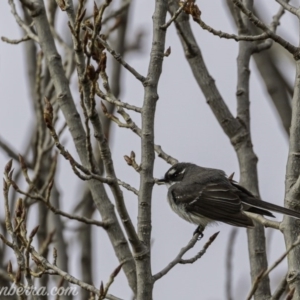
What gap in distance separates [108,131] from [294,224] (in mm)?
3467

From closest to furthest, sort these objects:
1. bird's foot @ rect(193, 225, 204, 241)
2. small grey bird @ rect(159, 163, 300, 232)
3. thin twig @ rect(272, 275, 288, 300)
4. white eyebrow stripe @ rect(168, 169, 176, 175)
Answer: thin twig @ rect(272, 275, 288, 300) < bird's foot @ rect(193, 225, 204, 241) < small grey bird @ rect(159, 163, 300, 232) < white eyebrow stripe @ rect(168, 169, 176, 175)

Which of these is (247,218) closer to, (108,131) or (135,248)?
(135,248)

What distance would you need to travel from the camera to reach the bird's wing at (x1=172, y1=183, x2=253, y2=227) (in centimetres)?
519

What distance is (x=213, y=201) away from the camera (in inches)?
215

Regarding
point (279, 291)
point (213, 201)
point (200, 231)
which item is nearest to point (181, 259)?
point (279, 291)

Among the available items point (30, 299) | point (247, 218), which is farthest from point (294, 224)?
point (30, 299)

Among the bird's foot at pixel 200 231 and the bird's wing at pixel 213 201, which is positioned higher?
the bird's wing at pixel 213 201

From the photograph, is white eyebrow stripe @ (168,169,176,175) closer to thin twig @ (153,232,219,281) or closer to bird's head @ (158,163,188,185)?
bird's head @ (158,163,188,185)

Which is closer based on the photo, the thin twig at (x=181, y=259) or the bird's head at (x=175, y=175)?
the thin twig at (x=181, y=259)

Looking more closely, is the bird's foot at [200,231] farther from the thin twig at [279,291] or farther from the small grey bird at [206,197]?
the thin twig at [279,291]

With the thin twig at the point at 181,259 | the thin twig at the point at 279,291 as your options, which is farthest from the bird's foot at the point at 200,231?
the thin twig at the point at 279,291

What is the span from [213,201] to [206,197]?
0.11m

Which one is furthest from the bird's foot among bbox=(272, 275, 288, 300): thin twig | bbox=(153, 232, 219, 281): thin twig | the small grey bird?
bbox=(272, 275, 288, 300): thin twig

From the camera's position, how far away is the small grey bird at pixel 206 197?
201 inches
